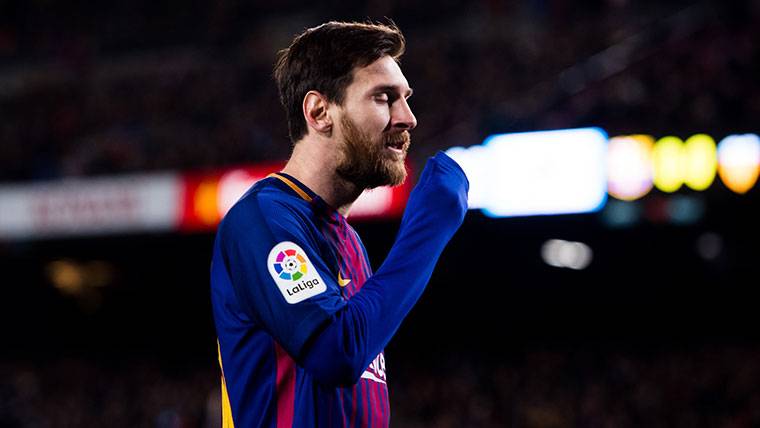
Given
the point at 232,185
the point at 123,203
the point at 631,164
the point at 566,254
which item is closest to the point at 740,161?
the point at 631,164

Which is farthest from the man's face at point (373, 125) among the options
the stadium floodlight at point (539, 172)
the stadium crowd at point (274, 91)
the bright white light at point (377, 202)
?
the bright white light at point (377, 202)

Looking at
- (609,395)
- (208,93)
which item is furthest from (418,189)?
(208,93)

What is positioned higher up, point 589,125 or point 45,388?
point 589,125

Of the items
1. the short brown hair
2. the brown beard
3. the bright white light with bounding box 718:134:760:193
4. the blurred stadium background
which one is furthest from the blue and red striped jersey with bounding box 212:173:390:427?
the bright white light with bounding box 718:134:760:193

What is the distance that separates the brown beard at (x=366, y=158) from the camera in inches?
82.6

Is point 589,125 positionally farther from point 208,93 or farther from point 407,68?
point 208,93

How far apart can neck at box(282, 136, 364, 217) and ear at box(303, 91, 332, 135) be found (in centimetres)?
3

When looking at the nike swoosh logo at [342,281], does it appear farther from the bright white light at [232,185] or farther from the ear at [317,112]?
the bright white light at [232,185]

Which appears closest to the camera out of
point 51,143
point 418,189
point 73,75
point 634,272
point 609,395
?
point 418,189

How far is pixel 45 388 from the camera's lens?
15820 mm

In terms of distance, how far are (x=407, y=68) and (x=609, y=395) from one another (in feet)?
19.0

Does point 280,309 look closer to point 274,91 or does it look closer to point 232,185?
point 232,185

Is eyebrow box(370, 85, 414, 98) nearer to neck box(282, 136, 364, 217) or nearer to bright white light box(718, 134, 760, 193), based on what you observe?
neck box(282, 136, 364, 217)

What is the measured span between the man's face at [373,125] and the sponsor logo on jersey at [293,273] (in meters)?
0.28
